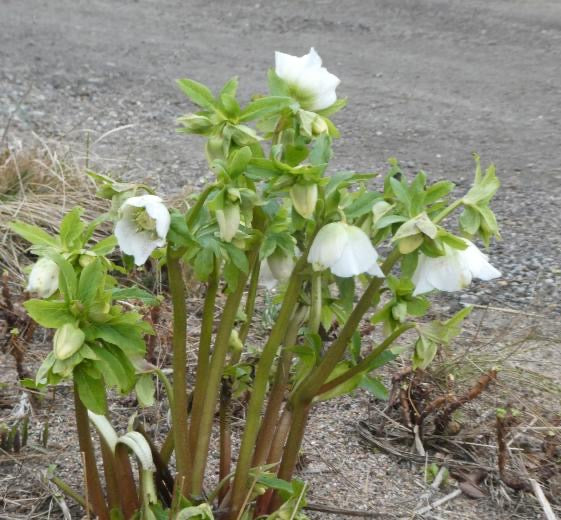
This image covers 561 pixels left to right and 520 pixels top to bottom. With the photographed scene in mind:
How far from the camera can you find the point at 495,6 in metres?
6.36

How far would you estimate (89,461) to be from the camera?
128 cm

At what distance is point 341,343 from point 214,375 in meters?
0.18

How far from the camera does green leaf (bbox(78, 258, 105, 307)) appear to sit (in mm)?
1087

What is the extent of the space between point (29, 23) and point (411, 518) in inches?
200

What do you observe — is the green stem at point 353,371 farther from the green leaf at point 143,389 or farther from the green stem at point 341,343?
the green leaf at point 143,389

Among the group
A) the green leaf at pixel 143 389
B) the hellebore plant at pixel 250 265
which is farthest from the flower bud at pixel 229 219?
the green leaf at pixel 143 389

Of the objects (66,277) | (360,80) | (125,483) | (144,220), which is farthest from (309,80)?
(360,80)

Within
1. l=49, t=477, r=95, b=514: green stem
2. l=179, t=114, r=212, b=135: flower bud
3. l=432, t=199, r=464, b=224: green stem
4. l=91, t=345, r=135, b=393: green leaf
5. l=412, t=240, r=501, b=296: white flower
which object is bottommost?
l=49, t=477, r=95, b=514: green stem

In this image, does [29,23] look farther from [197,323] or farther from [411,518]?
[411,518]

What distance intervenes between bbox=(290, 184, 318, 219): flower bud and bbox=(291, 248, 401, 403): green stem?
135mm

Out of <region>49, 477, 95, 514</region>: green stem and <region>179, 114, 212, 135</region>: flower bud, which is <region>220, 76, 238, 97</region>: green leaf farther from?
<region>49, 477, 95, 514</region>: green stem

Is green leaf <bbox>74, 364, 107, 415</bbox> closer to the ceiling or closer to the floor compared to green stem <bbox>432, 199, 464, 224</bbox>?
closer to the floor

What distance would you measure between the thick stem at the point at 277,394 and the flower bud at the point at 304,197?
263 millimetres

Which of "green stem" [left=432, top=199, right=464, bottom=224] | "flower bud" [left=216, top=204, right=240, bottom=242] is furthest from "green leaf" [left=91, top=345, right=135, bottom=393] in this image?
"green stem" [left=432, top=199, right=464, bottom=224]
